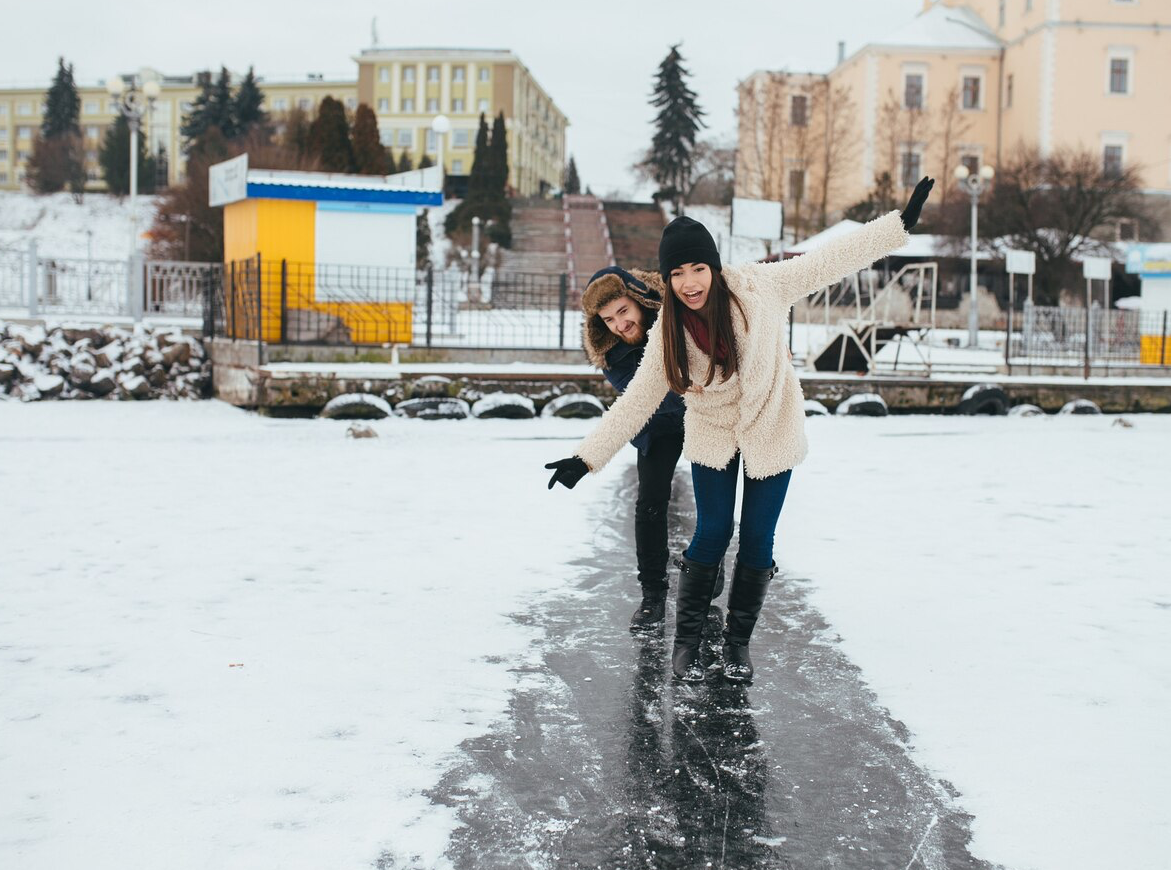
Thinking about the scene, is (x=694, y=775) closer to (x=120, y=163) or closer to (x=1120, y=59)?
(x=1120, y=59)

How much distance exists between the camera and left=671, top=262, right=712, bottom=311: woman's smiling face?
11.5 ft

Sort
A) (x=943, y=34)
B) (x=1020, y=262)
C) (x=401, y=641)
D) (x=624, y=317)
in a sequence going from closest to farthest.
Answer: (x=401, y=641) < (x=624, y=317) < (x=1020, y=262) < (x=943, y=34)

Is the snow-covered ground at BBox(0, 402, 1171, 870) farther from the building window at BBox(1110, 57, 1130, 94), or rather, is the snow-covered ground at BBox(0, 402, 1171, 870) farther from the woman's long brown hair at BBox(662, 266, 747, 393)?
the building window at BBox(1110, 57, 1130, 94)

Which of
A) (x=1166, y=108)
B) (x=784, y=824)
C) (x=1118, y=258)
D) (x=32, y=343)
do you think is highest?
(x=1166, y=108)

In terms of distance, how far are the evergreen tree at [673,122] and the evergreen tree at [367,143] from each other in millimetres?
18488

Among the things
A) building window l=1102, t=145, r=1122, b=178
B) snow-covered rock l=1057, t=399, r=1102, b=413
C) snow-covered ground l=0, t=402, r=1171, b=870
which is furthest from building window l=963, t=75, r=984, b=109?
snow-covered ground l=0, t=402, r=1171, b=870

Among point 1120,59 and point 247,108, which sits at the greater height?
point 247,108

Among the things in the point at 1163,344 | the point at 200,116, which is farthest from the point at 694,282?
the point at 200,116

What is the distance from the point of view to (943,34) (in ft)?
182

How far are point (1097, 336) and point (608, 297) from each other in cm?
1892

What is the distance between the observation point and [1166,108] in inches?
1993

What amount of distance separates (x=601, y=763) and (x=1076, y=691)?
5.30 feet

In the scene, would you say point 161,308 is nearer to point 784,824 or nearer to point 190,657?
point 190,657

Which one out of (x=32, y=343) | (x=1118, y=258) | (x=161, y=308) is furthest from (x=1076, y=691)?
(x=1118, y=258)
